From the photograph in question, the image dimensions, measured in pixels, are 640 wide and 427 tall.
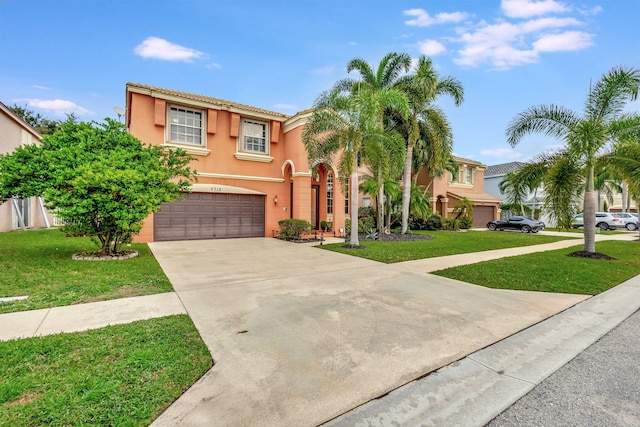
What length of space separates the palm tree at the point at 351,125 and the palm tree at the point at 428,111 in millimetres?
4392

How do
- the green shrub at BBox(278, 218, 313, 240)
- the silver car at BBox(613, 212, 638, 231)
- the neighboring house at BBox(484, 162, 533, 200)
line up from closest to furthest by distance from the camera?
the green shrub at BBox(278, 218, 313, 240), the silver car at BBox(613, 212, 638, 231), the neighboring house at BBox(484, 162, 533, 200)

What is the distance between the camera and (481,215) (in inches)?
1128

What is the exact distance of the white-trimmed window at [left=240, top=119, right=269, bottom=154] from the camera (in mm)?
16141

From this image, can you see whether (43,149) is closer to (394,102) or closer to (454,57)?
(394,102)

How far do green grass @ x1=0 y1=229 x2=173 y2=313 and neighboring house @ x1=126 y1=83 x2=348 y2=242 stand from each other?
199 inches

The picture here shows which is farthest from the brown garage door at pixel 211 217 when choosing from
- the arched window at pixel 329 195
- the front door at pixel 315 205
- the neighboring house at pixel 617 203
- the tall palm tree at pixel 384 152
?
the neighboring house at pixel 617 203

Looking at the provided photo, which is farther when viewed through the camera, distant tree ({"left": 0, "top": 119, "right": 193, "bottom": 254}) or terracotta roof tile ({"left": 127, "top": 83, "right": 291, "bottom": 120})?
terracotta roof tile ({"left": 127, "top": 83, "right": 291, "bottom": 120})

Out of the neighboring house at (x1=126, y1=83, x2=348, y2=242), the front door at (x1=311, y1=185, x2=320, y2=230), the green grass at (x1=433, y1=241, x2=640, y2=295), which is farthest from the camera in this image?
the front door at (x1=311, y1=185, x2=320, y2=230)

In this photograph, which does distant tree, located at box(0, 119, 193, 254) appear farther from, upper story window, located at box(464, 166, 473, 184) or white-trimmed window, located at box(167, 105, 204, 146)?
upper story window, located at box(464, 166, 473, 184)

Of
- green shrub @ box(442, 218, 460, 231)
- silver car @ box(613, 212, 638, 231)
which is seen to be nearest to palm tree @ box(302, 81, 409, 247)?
green shrub @ box(442, 218, 460, 231)

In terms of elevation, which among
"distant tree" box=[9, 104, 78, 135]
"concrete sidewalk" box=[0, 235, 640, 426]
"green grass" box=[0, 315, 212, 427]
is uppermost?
"distant tree" box=[9, 104, 78, 135]

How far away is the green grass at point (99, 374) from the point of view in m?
2.30

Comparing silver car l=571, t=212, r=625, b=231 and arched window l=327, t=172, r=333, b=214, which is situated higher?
arched window l=327, t=172, r=333, b=214

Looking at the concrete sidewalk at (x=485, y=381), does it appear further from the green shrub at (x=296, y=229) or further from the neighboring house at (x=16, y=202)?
the neighboring house at (x=16, y=202)
